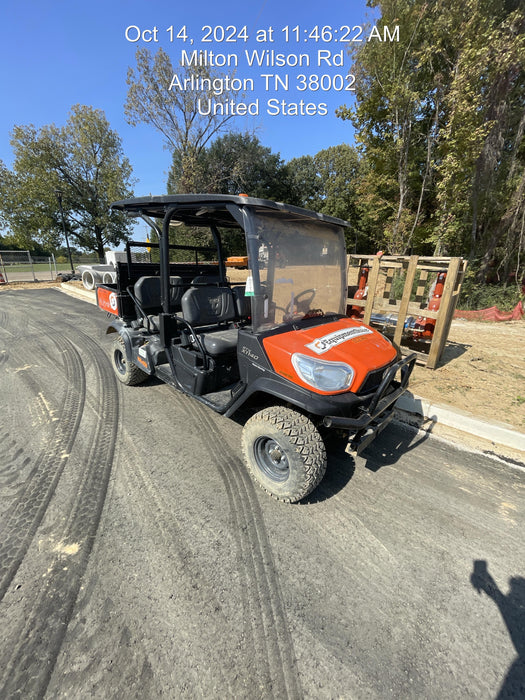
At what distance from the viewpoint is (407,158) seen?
1017 cm

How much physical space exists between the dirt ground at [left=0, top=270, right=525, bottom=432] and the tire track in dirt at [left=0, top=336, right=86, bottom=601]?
2.51 metres

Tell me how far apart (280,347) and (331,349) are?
41 centimetres

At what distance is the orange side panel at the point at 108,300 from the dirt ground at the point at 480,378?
188 cm

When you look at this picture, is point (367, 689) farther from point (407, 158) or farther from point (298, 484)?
point (407, 158)

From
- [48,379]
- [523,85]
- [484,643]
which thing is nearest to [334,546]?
[484,643]

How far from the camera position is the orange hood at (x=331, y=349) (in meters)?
2.27

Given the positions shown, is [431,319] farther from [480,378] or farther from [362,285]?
[362,285]

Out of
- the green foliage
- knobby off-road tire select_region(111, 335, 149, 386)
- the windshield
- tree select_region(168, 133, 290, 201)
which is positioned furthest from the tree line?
knobby off-road tire select_region(111, 335, 149, 386)

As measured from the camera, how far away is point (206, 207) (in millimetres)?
Result: 2809

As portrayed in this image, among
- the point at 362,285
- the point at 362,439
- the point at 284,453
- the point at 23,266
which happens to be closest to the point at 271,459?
the point at 284,453

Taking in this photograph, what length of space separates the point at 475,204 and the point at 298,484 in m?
12.2

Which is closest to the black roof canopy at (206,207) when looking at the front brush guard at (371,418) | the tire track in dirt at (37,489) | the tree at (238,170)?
the front brush guard at (371,418)

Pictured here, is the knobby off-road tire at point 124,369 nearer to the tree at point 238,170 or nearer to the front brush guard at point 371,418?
the front brush guard at point 371,418

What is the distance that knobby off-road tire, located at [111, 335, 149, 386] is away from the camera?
415 cm
